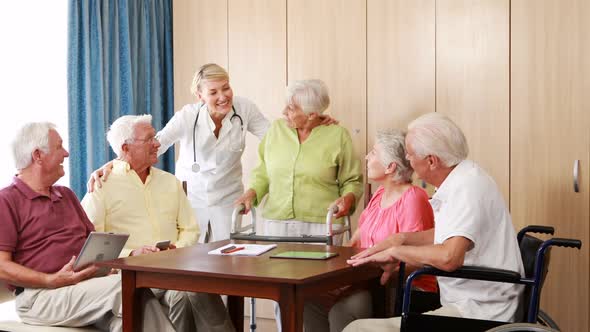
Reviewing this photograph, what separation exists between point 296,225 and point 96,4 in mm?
1934

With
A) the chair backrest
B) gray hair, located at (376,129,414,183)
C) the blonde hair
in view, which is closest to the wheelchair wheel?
the chair backrest

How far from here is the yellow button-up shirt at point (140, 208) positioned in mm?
3254

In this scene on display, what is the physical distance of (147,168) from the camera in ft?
11.3

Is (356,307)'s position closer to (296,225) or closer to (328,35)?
(296,225)

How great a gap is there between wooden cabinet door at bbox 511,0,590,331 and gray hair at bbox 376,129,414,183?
997 millimetres

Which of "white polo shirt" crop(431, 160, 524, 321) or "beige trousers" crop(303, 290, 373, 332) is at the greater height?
"white polo shirt" crop(431, 160, 524, 321)

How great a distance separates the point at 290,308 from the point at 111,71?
288cm

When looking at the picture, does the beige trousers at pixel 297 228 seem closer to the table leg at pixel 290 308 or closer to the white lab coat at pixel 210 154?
the white lab coat at pixel 210 154

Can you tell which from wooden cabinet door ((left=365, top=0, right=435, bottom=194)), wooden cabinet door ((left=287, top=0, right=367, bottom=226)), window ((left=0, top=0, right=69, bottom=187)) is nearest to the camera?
window ((left=0, top=0, right=69, bottom=187))

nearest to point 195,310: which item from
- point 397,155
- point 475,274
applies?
point 397,155

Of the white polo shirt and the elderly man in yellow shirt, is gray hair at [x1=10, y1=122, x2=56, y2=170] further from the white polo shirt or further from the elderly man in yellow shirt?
the white polo shirt

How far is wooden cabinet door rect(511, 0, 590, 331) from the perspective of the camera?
3.77 meters

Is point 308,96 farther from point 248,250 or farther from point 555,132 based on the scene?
point 555,132

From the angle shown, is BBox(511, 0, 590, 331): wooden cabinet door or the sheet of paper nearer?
the sheet of paper
